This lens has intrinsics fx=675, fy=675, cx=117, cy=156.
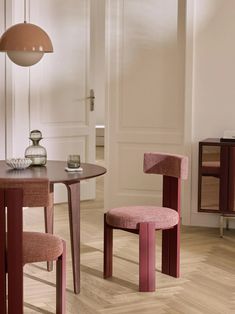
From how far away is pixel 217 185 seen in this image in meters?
5.92

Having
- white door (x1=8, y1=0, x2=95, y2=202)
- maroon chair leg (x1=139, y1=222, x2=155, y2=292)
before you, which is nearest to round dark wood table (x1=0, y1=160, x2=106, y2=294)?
maroon chair leg (x1=139, y1=222, x2=155, y2=292)

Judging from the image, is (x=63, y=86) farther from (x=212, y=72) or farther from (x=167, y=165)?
(x=167, y=165)

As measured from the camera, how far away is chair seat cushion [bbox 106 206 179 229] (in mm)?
4422

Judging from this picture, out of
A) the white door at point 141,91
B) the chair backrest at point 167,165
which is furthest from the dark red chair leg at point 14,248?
the white door at point 141,91

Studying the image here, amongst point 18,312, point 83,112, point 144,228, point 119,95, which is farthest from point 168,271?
point 83,112

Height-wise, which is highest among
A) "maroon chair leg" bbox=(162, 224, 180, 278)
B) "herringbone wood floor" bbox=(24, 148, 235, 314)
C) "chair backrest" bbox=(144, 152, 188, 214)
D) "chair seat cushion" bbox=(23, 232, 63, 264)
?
"chair backrest" bbox=(144, 152, 188, 214)

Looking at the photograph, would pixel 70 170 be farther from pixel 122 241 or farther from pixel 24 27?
pixel 122 241

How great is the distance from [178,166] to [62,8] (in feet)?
10.4

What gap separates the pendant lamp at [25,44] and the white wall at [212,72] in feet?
7.03

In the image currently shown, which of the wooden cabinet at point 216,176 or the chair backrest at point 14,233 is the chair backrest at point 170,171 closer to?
the wooden cabinet at point 216,176

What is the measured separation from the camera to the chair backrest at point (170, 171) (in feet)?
15.3

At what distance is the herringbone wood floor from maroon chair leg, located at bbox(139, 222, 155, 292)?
0.23 feet

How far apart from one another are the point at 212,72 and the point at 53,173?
7.99 feet

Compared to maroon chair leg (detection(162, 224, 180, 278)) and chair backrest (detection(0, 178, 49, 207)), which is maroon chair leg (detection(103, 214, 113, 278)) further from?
chair backrest (detection(0, 178, 49, 207))
